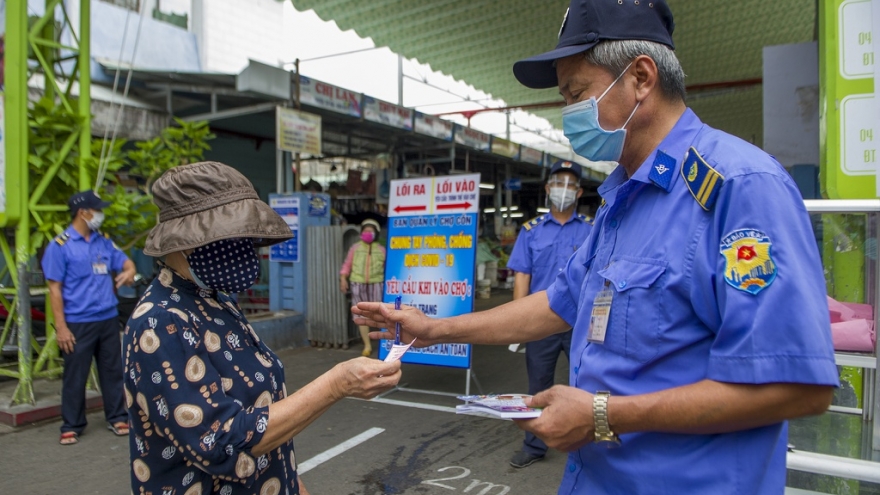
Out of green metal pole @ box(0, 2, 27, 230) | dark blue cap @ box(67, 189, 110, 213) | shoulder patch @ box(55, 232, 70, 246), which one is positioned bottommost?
shoulder patch @ box(55, 232, 70, 246)

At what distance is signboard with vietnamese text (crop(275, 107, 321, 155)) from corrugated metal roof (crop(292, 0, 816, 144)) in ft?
5.10

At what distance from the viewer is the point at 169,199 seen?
168cm

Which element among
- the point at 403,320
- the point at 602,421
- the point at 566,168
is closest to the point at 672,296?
the point at 602,421

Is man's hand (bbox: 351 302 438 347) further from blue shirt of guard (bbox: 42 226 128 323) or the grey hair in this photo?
blue shirt of guard (bbox: 42 226 128 323)

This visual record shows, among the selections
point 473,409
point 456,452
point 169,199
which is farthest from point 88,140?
point 473,409

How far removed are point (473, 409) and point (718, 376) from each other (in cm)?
60

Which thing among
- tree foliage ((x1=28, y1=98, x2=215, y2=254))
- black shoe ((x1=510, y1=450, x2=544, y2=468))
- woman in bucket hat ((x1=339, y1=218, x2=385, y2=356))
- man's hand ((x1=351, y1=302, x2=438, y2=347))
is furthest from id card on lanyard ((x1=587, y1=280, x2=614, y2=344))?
woman in bucket hat ((x1=339, y1=218, x2=385, y2=356))

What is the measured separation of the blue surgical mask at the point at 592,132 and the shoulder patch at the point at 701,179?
219 millimetres

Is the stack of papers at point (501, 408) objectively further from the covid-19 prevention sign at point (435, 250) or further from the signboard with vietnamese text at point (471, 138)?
the signboard with vietnamese text at point (471, 138)

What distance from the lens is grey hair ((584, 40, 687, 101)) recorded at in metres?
1.39

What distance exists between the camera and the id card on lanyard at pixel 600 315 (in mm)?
1352

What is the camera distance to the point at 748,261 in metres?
1.10

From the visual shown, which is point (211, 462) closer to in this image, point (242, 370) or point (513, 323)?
point (242, 370)

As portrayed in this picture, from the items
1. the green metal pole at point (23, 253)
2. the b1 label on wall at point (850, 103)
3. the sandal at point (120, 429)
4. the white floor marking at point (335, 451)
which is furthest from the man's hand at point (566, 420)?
the green metal pole at point (23, 253)
